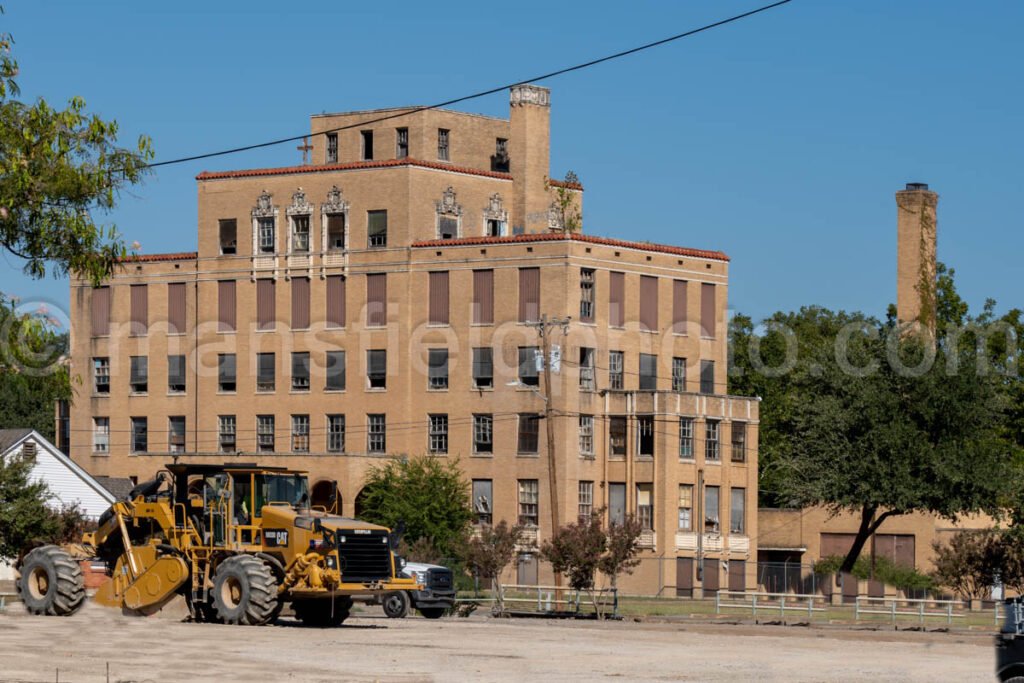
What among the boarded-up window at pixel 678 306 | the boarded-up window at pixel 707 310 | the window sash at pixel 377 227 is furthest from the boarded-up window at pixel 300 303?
the boarded-up window at pixel 707 310

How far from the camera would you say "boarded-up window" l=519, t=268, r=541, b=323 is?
88.9 m

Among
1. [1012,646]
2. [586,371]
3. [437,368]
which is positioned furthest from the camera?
[437,368]

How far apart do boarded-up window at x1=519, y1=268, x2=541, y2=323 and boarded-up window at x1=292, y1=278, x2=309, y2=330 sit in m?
11.8

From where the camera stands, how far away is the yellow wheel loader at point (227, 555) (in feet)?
126

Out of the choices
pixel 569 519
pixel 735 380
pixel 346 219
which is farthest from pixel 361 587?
pixel 735 380

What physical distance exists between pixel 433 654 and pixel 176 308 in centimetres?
6856

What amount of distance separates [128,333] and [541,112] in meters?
24.2

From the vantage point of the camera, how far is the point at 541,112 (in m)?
96.4

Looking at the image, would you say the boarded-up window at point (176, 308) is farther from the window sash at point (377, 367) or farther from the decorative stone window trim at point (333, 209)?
the window sash at point (377, 367)

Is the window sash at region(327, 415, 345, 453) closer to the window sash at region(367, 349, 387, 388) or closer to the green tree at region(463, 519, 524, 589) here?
the window sash at region(367, 349, 387, 388)

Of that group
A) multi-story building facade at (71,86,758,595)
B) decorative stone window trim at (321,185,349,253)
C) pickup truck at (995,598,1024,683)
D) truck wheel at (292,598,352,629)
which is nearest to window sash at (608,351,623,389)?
multi-story building facade at (71,86,758,595)

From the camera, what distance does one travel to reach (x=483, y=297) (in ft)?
297

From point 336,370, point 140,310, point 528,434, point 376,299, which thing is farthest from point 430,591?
point 140,310

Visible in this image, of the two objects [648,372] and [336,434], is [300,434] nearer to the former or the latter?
[336,434]
